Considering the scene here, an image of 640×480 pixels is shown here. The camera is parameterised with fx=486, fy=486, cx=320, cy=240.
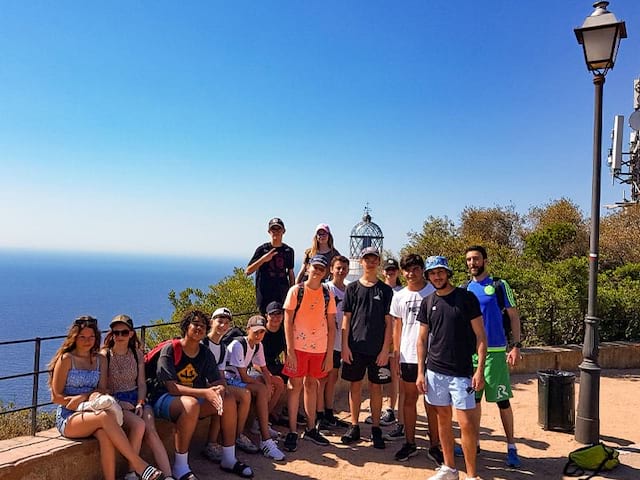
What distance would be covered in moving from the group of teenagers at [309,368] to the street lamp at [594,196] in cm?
94

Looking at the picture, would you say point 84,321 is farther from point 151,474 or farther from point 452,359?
point 452,359

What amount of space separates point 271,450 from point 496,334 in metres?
2.36

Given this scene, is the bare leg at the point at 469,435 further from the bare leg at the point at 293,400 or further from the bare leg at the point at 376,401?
the bare leg at the point at 293,400

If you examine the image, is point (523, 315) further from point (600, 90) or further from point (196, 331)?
point (196, 331)

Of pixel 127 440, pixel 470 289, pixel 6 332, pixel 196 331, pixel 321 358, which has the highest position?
pixel 470 289

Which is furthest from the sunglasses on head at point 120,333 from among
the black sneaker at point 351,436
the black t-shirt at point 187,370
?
the black sneaker at point 351,436

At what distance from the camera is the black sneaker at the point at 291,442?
4730mm

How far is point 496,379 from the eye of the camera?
444 centimetres

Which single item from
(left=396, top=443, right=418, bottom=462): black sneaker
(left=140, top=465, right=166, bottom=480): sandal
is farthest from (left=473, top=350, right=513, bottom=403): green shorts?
(left=140, top=465, right=166, bottom=480): sandal

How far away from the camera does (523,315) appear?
9.20 m

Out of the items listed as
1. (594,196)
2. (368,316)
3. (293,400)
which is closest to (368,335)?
(368,316)

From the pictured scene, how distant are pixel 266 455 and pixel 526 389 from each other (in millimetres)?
4431

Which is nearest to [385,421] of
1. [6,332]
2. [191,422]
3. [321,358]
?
[321,358]

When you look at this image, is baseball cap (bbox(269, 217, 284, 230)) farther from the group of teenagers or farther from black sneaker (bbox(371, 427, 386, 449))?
black sneaker (bbox(371, 427, 386, 449))
